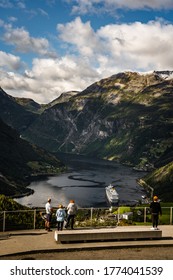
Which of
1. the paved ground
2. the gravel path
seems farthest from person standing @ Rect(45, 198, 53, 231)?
the gravel path

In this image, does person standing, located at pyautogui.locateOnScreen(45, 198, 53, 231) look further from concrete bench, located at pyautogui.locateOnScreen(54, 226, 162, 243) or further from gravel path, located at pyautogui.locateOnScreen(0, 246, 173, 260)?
gravel path, located at pyautogui.locateOnScreen(0, 246, 173, 260)

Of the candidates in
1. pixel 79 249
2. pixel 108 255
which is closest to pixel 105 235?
pixel 79 249

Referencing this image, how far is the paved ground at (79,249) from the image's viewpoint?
23.4 meters

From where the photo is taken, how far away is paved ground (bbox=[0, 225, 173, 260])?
23.4 metres

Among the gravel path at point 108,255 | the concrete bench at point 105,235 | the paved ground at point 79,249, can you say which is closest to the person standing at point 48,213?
the paved ground at point 79,249

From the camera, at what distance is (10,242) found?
1032 inches

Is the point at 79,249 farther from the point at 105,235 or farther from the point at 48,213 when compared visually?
the point at 48,213

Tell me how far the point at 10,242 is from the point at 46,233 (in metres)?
4.01
